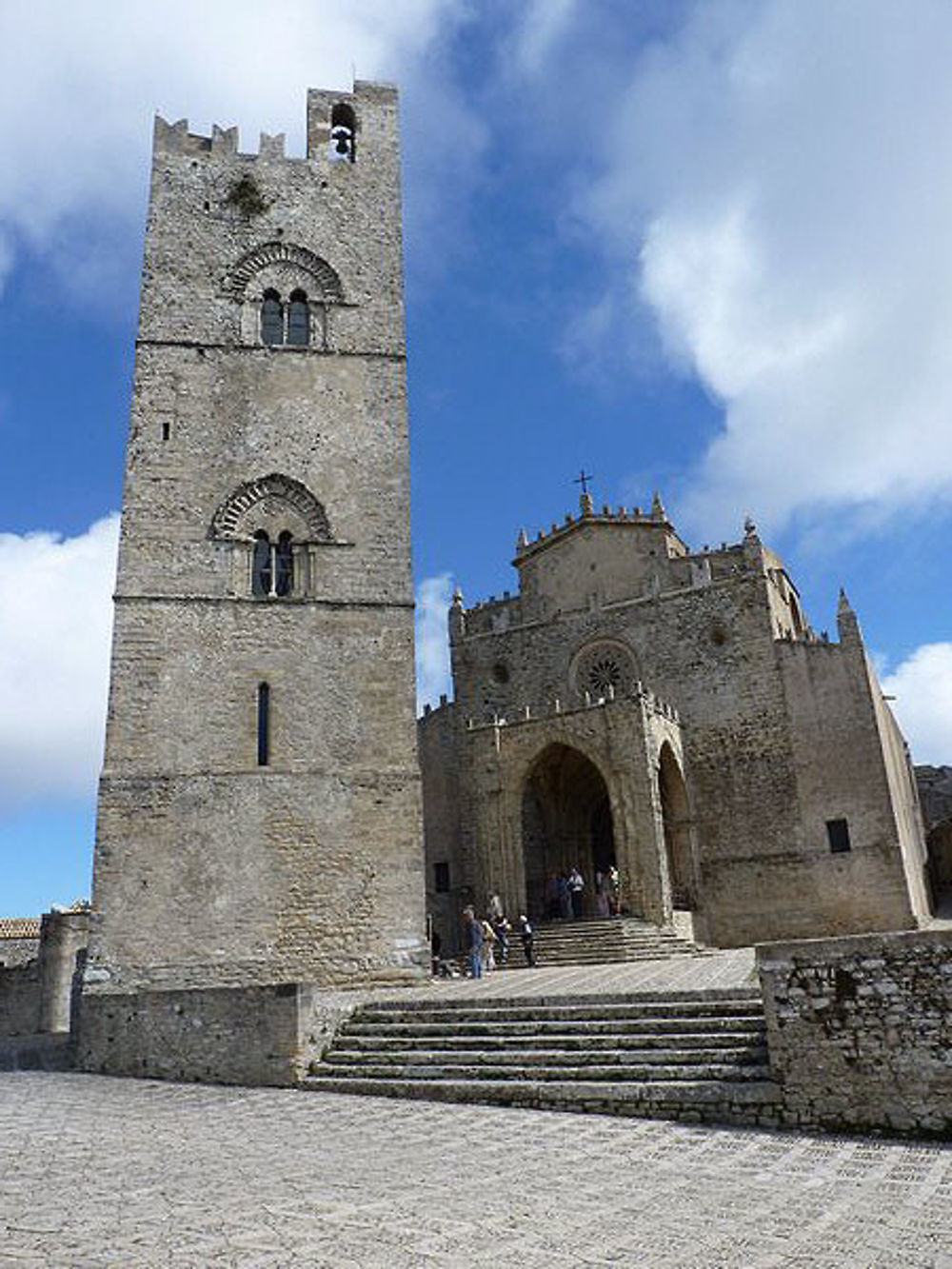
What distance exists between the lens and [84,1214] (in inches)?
202

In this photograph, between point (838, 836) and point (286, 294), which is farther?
point (838, 836)

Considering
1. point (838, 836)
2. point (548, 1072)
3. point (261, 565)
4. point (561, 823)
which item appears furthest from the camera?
point (561, 823)

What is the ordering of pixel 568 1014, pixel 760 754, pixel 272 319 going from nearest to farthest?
pixel 568 1014 < pixel 272 319 < pixel 760 754

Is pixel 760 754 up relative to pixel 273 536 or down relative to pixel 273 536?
down

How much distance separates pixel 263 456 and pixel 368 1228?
45.7 ft

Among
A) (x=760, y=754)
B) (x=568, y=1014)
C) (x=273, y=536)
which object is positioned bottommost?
(x=568, y=1014)

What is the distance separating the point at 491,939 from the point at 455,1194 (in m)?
13.1

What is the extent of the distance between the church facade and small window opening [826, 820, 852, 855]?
0.15ft

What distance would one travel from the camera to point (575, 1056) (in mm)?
9203

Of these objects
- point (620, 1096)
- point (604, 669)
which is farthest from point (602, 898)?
point (620, 1096)

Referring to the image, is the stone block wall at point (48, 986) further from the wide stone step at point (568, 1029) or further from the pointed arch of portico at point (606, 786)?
the wide stone step at point (568, 1029)

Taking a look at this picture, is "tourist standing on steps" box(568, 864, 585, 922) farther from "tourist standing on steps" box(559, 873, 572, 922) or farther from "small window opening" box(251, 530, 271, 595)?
"small window opening" box(251, 530, 271, 595)

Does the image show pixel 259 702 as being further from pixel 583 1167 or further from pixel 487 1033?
pixel 583 1167

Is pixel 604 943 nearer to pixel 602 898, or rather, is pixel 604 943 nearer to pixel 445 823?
pixel 602 898
